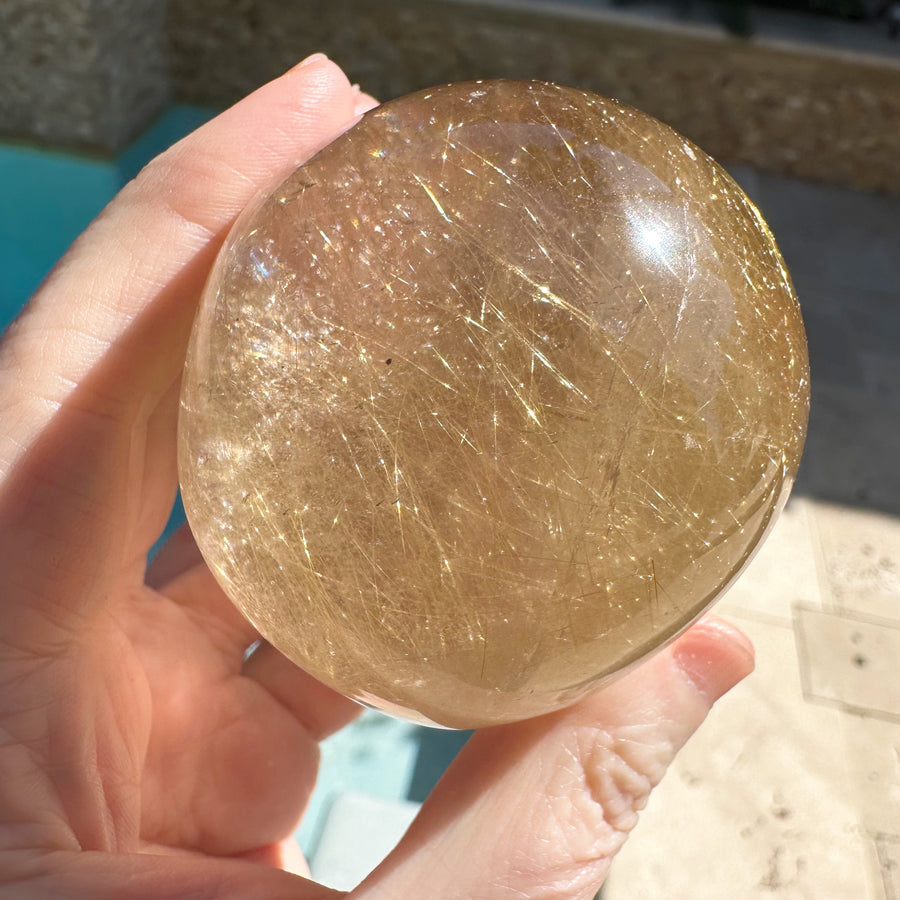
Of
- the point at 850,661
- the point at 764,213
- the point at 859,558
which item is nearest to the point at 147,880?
the point at 850,661

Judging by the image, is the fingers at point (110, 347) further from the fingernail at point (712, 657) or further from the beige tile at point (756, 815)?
the beige tile at point (756, 815)

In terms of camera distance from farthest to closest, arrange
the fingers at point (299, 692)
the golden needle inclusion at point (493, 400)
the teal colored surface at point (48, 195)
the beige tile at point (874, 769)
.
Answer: the teal colored surface at point (48, 195), the beige tile at point (874, 769), the fingers at point (299, 692), the golden needle inclusion at point (493, 400)

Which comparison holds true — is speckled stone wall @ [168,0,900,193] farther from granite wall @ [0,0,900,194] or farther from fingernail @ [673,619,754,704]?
fingernail @ [673,619,754,704]

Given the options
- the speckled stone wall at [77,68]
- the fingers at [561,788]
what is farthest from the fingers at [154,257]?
the speckled stone wall at [77,68]

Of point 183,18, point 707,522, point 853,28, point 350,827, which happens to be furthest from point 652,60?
point 707,522

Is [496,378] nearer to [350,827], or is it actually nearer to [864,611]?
[350,827]

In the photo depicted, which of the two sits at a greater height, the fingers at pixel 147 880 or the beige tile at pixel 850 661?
the fingers at pixel 147 880

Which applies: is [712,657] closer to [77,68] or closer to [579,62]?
[77,68]
